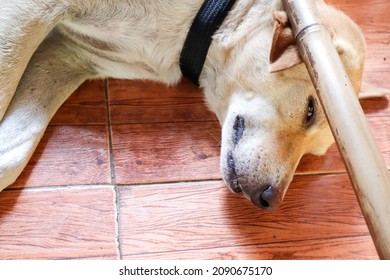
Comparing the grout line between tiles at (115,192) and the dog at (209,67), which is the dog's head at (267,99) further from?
the grout line between tiles at (115,192)

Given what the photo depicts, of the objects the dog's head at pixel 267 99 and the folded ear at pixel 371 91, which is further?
the folded ear at pixel 371 91

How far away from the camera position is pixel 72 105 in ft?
7.13

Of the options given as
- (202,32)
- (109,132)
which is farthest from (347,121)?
(109,132)

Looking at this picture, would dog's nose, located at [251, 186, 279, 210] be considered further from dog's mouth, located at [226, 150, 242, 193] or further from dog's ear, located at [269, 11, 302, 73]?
dog's ear, located at [269, 11, 302, 73]

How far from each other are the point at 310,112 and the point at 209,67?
0.46m

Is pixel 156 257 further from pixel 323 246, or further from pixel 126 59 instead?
pixel 126 59

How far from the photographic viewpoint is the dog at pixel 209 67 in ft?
6.13

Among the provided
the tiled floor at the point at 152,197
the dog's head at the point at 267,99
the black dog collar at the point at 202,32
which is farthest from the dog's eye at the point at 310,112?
the black dog collar at the point at 202,32

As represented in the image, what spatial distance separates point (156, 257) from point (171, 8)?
A: 895 millimetres

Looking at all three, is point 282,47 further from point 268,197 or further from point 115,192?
point 115,192

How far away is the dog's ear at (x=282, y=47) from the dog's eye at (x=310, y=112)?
0.22 m
